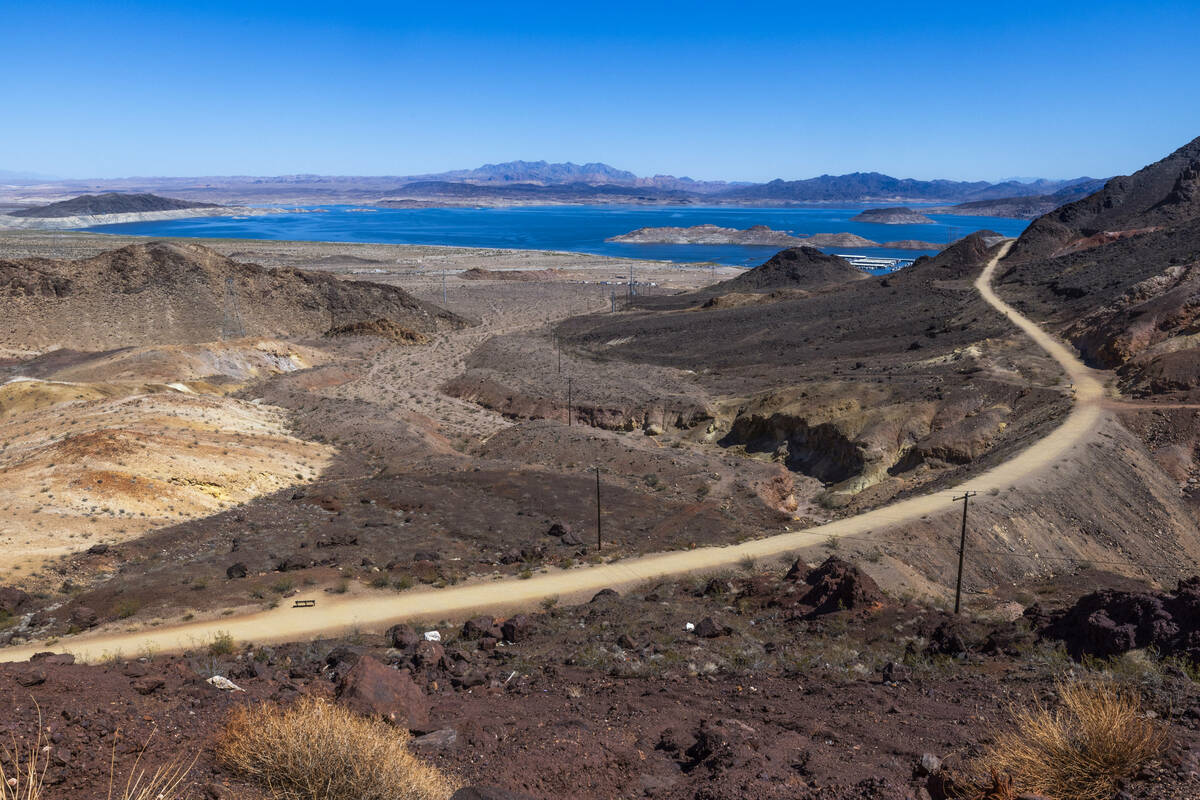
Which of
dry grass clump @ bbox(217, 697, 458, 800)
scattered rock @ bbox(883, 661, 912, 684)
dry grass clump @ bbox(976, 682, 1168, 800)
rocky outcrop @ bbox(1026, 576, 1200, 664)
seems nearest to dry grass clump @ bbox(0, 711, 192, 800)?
dry grass clump @ bbox(217, 697, 458, 800)

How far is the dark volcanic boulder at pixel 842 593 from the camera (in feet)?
58.0

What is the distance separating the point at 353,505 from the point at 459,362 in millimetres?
36322

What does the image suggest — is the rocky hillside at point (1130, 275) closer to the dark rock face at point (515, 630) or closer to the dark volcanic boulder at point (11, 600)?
the dark rock face at point (515, 630)

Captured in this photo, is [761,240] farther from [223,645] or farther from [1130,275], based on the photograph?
[223,645]

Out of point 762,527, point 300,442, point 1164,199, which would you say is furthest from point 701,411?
point 1164,199

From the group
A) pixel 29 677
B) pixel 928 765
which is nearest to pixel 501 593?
pixel 29 677

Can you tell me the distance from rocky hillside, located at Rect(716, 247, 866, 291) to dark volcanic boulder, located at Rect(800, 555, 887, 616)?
75112mm

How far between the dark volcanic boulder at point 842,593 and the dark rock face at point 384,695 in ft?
32.6

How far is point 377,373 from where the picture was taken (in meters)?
58.6

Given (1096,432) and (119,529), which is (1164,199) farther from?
(119,529)

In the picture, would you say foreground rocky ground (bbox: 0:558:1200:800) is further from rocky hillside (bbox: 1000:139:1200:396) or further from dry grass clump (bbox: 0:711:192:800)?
rocky hillside (bbox: 1000:139:1200:396)

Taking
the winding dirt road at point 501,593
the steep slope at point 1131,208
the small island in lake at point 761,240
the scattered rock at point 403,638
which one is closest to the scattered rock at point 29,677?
the winding dirt road at point 501,593

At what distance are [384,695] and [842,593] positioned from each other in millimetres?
10924

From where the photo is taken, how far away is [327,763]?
740cm
